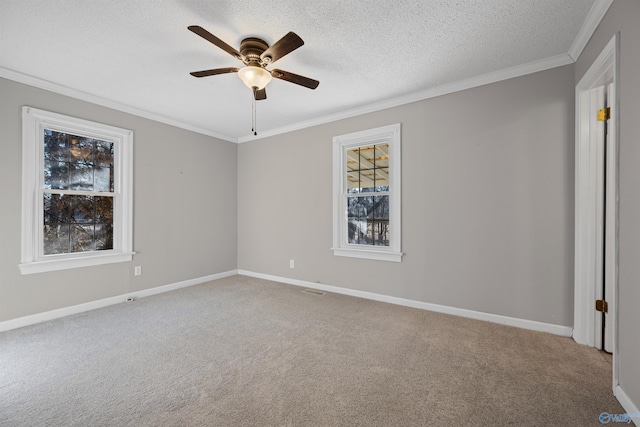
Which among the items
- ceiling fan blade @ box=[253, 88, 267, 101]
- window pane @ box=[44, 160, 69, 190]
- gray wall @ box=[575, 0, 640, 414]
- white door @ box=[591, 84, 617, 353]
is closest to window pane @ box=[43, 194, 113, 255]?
window pane @ box=[44, 160, 69, 190]

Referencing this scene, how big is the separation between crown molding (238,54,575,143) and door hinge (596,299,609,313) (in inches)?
83.4

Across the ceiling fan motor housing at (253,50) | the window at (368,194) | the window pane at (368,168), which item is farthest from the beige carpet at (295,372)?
the ceiling fan motor housing at (253,50)

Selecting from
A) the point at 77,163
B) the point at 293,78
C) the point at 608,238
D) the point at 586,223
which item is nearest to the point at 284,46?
the point at 293,78

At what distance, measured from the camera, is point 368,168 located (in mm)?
3775

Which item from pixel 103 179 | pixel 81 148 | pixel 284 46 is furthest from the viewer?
pixel 103 179

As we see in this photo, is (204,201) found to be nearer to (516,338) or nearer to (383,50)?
(383,50)

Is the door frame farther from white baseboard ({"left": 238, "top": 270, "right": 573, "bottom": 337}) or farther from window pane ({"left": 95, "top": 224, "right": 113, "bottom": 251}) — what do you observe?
window pane ({"left": 95, "top": 224, "right": 113, "bottom": 251})

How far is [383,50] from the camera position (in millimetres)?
2396

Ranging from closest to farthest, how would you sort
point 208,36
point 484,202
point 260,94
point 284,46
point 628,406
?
point 628,406 < point 208,36 < point 284,46 < point 260,94 < point 484,202

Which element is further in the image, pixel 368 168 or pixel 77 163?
pixel 368 168

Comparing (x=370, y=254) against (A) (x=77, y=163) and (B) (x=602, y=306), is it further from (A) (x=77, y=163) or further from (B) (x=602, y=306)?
(A) (x=77, y=163)

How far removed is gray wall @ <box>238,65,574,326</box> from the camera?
252 centimetres

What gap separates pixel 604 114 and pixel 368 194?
2.31 metres

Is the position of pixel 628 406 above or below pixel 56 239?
below
